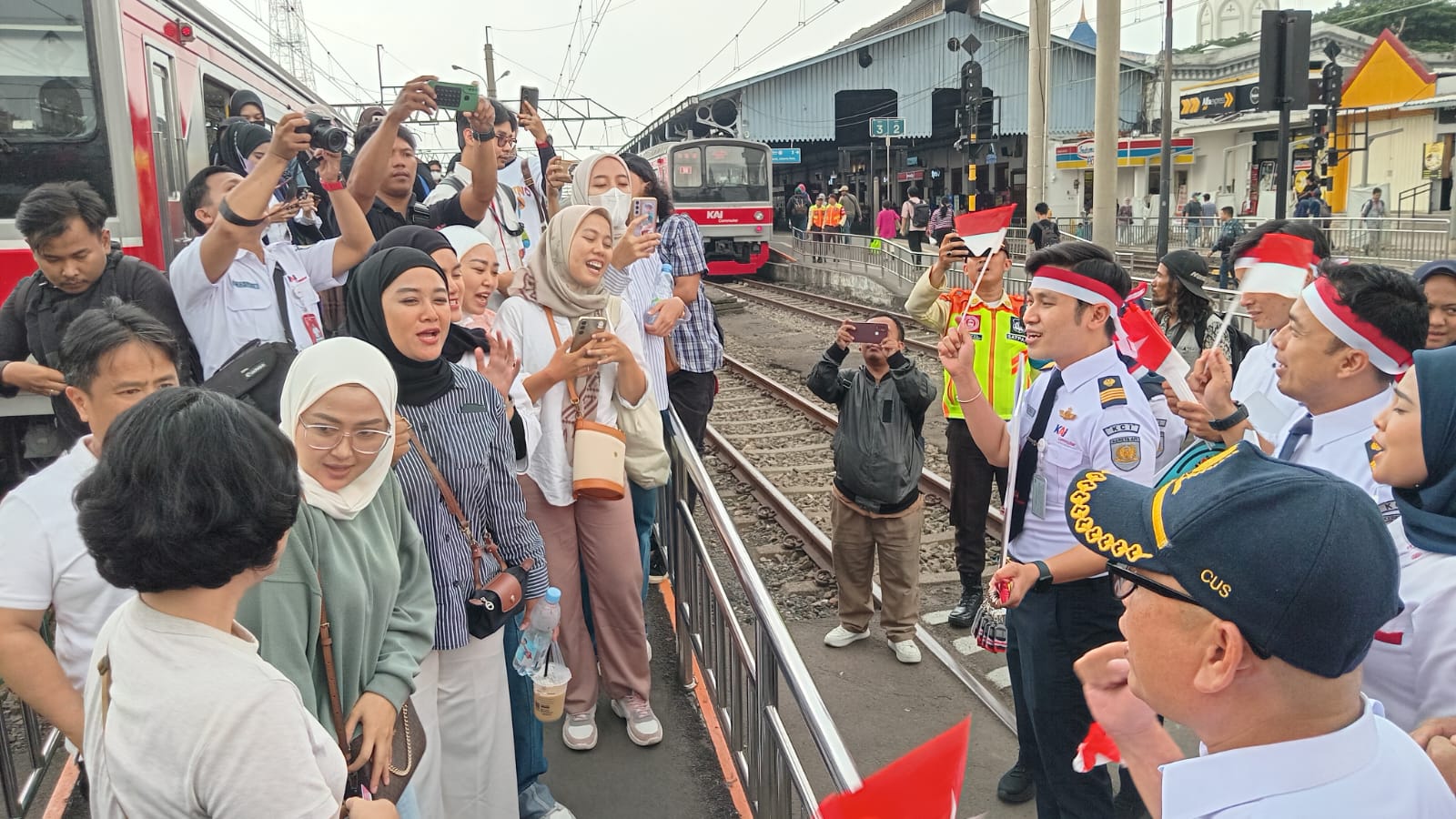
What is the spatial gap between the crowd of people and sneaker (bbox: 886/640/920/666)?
1.67m

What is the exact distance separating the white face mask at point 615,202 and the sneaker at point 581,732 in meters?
2.30

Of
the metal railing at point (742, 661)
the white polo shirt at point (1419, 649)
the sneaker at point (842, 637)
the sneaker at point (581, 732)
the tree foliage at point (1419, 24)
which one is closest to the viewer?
the white polo shirt at point (1419, 649)

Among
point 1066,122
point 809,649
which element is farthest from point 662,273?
point 1066,122

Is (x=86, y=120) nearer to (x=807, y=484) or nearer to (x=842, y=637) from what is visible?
(x=842, y=637)

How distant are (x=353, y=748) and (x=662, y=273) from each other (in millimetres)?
3483

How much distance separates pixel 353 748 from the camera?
213 centimetres

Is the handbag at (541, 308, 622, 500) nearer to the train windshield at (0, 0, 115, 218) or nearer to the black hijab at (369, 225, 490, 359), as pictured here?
the black hijab at (369, 225, 490, 359)

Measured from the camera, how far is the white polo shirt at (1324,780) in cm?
125

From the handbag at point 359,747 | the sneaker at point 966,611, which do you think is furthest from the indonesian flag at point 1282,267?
the handbag at point 359,747

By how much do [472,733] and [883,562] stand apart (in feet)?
8.58

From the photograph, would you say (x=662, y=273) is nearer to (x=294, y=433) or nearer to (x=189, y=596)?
(x=294, y=433)

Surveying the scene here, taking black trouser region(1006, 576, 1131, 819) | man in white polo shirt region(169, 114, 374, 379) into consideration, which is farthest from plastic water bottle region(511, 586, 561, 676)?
black trouser region(1006, 576, 1131, 819)

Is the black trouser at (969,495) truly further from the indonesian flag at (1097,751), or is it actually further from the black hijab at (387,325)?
the indonesian flag at (1097,751)

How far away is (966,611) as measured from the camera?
5383 mm
